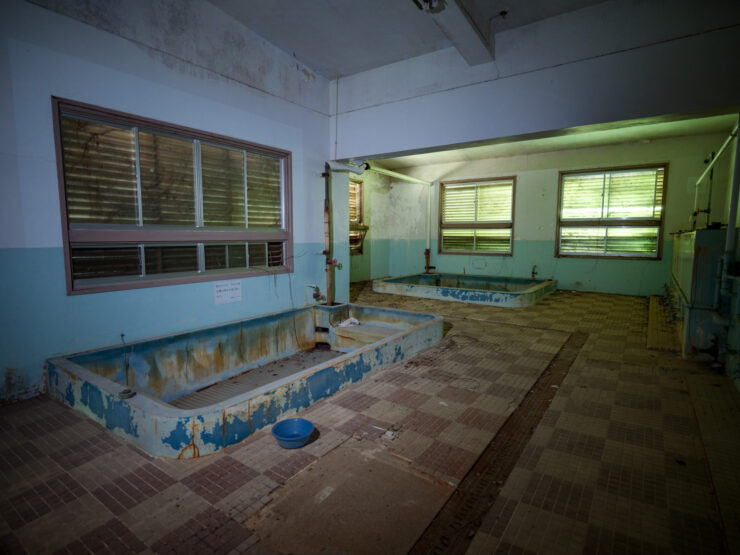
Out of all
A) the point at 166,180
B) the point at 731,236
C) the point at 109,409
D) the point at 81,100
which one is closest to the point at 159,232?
the point at 166,180

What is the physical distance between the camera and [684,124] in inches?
287

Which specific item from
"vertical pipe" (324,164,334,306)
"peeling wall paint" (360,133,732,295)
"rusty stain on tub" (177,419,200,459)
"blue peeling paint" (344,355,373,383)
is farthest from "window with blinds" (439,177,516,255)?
"rusty stain on tub" (177,419,200,459)

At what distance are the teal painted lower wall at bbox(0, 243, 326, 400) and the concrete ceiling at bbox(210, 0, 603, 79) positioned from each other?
10.9 feet

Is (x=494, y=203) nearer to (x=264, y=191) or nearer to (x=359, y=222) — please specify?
(x=359, y=222)

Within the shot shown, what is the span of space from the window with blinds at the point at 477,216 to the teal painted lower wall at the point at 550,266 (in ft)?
1.11

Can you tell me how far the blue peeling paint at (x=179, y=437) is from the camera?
221cm

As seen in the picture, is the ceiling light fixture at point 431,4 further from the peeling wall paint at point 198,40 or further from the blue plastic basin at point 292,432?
the blue plastic basin at point 292,432

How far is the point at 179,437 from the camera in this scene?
7.28 ft

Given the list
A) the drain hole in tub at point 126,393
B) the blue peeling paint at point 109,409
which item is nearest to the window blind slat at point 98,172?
the blue peeling paint at point 109,409

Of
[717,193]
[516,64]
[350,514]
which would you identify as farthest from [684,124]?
[350,514]

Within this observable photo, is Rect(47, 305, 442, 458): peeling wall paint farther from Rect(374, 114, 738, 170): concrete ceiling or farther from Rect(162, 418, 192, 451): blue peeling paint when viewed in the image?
Rect(374, 114, 738, 170): concrete ceiling

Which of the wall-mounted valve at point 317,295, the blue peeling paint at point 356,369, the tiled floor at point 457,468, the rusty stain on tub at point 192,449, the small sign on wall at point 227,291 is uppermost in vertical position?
the small sign on wall at point 227,291

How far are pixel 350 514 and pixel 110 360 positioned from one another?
9.35 feet

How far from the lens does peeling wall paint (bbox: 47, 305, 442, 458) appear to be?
224cm
